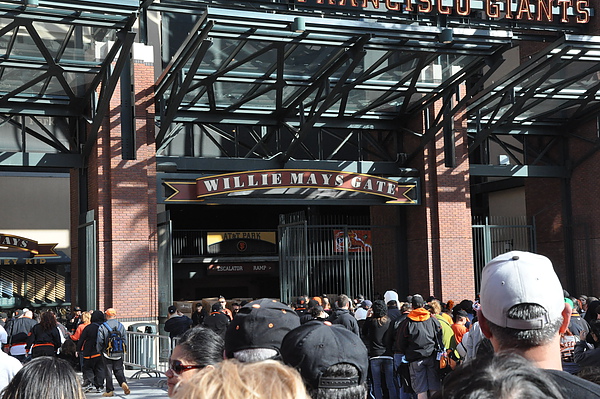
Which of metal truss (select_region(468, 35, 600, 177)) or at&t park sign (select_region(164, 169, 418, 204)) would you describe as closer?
metal truss (select_region(468, 35, 600, 177))

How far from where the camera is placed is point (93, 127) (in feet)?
61.9

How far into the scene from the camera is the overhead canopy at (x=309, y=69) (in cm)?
1703

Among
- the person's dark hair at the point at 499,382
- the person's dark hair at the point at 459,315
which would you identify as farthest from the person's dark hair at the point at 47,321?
the person's dark hair at the point at 499,382

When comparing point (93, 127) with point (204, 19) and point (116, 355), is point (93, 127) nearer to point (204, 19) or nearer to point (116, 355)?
point (204, 19)

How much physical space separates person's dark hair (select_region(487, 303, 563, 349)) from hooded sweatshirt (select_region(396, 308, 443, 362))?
25.7ft

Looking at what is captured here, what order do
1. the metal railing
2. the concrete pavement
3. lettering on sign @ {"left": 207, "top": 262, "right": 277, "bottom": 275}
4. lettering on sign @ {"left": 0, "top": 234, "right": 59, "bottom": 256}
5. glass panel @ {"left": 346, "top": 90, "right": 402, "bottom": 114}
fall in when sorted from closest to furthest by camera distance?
the concrete pavement → the metal railing → glass panel @ {"left": 346, "top": 90, "right": 402, "bottom": 114} → lettering on sign @ {"left": 0, "top": 234, "right": 59, "bottom": 256} → lettering on sign @ {"left": 207, "top": 262, "right": 277, "bottom": 275}

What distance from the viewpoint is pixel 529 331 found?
263 centimetres

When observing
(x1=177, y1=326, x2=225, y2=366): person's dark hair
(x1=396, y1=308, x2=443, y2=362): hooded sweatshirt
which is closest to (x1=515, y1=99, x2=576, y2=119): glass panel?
(x1=396, y1=308, x2=443, y2=362): hooded sweatshirt

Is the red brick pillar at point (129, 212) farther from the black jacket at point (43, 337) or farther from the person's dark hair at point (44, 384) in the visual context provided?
the person's dark hair at point (44, 384)

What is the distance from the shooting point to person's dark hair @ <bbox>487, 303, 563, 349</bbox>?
2.63m

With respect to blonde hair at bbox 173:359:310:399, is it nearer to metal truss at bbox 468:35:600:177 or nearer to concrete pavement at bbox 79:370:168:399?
concrete pavement at bbox 79:370:168:399

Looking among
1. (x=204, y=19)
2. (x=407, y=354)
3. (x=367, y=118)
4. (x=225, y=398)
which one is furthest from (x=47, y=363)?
(x=367, y=118)

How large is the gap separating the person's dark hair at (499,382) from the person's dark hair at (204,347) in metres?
2.33

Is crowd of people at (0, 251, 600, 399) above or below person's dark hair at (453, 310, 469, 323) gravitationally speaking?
above
